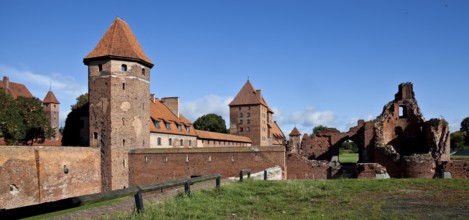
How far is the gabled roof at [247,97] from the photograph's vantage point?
204ft

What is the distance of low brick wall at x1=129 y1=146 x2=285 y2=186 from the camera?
2567 centimetres

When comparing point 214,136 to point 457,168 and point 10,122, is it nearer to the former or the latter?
point 10,122

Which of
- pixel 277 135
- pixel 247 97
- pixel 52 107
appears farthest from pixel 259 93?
pixel 52 107

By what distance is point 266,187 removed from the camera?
1208cm

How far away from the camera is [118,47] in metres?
29.4

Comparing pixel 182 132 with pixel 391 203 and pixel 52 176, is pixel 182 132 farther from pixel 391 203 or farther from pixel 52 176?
pixel 391 203

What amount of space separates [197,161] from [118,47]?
35.7 feet

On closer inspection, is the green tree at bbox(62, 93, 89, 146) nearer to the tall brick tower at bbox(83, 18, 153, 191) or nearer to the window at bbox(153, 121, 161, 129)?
the tall brick tower at bbox(83, 18, 153, 191)

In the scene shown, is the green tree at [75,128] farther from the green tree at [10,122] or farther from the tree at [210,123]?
the tree at [210,123]

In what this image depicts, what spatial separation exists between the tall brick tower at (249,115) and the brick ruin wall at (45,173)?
119 feet

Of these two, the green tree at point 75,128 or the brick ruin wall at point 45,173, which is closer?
the brick ruin wall at point 45,173

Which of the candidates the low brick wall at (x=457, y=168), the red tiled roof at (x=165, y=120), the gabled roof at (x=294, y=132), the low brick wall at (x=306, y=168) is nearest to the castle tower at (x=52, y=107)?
the red tiled roof at (x=165, y=120)

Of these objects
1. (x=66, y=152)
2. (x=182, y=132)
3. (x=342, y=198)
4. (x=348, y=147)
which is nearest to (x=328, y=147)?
(x=182, y=132)

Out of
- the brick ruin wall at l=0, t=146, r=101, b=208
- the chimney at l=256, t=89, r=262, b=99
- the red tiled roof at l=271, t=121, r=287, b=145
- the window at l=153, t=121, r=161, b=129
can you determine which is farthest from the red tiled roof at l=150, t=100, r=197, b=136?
the red tiled roof at l=271, t=121, r=287, b=145
